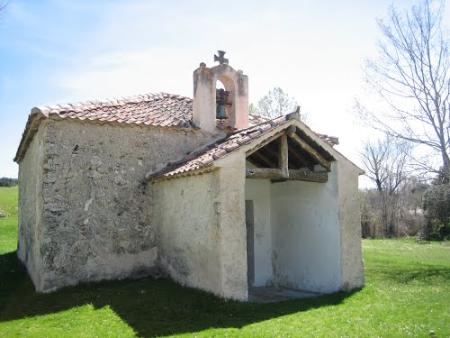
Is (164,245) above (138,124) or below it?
below

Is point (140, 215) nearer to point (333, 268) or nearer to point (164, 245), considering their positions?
point (164, 245)

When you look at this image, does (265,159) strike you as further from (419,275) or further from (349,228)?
(419,275)

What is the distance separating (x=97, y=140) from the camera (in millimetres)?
9266

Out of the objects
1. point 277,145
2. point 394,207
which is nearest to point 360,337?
point 277,145

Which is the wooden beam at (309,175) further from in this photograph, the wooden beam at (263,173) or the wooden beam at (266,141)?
the wooden beam at (266,141)

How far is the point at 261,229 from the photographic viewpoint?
1033cm

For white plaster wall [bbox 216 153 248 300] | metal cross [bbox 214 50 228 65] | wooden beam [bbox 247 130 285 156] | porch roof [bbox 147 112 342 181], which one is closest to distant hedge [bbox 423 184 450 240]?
metal cross [bbox 214 50 228 65]

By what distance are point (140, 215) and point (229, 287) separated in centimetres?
338

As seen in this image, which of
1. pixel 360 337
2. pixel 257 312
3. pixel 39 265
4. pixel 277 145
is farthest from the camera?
pixel 277 145

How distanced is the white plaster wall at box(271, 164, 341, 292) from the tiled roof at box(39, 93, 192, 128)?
10.5 ft

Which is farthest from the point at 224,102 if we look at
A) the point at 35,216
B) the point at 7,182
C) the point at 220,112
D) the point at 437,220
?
the point at 7,182

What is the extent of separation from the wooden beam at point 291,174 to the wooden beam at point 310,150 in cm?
22

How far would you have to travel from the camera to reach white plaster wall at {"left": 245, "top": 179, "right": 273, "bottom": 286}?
10.1m

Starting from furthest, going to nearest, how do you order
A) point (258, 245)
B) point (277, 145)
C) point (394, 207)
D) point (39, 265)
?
point (394, 207) → point (258, 245) → point (277, 145) → point (39, 265)
